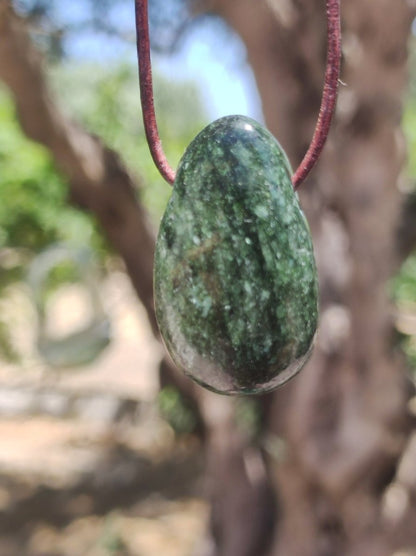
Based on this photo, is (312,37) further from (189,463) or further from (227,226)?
(189,463)

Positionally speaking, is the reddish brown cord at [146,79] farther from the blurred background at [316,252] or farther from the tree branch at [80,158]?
the tree branch at [80,158]

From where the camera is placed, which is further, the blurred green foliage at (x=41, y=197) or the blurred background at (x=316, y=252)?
the blurred green foliage at (x=41, y=197)

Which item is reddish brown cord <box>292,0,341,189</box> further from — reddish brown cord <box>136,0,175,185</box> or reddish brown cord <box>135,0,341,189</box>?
reddish brown cord <box>136,0,175,185</box>

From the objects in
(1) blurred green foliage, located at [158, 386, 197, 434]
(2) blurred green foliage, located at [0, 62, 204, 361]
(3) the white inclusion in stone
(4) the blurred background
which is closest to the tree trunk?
(4) the blurred background

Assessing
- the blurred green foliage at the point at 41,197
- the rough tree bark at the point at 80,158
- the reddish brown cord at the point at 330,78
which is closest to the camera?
the reddish brown cord at the point at 330,78

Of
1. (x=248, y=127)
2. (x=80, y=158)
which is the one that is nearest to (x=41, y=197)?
(x=80, y=158)

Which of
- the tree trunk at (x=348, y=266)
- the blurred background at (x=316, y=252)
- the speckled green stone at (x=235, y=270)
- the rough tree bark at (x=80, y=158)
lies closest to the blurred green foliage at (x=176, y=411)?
the blurred background at (x=316, y=252)
